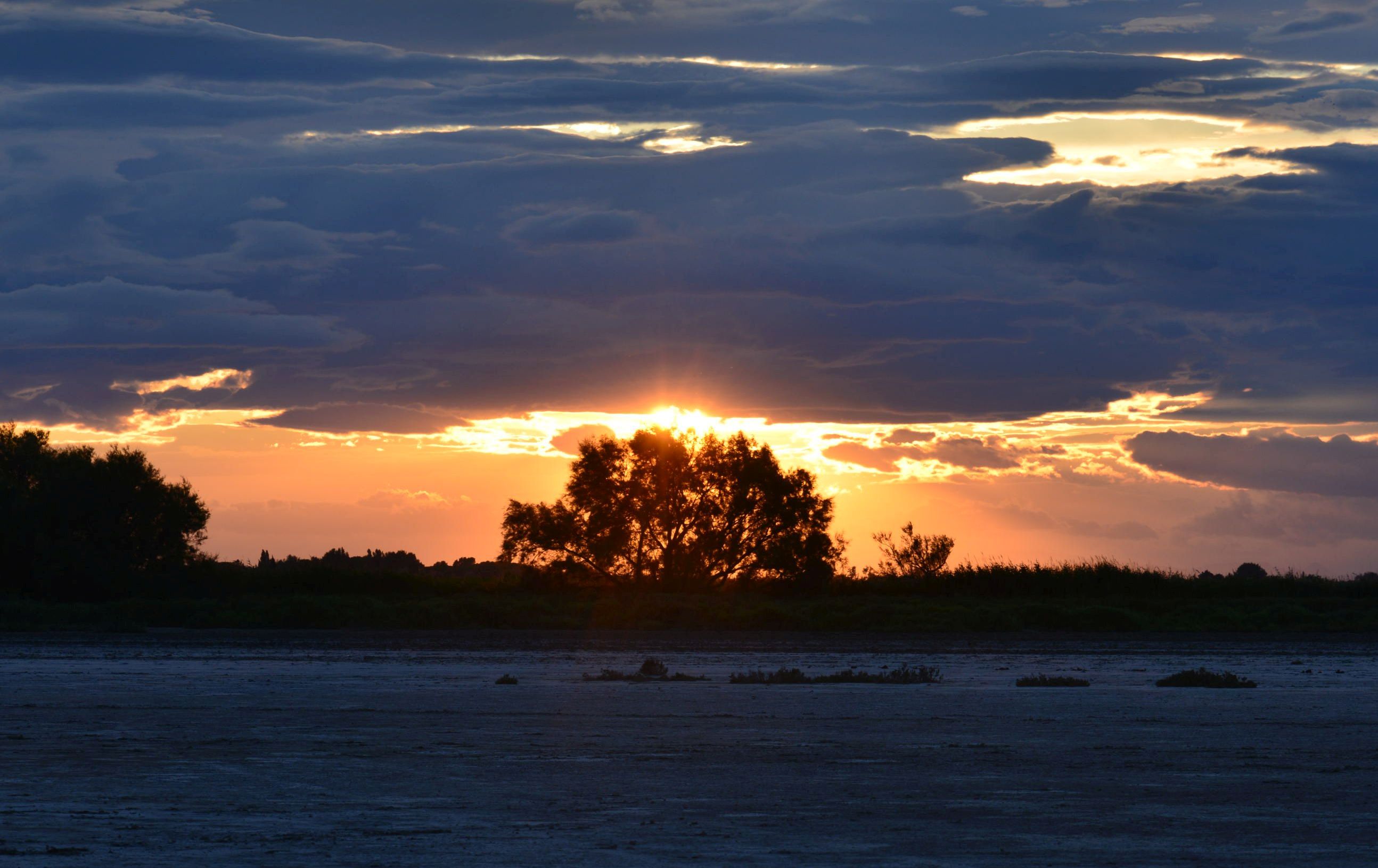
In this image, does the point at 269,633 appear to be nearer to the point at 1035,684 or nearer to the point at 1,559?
the point at 1,559

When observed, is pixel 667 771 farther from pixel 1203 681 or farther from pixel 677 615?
pixel 677 615

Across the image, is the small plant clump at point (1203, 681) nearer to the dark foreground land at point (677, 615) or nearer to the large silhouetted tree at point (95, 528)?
the dark foreground land at point (677, 615)

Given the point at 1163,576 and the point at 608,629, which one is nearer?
the point at 608,629

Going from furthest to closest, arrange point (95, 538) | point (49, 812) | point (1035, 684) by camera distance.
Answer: point (95, 538) → point (1035, 684) → point (49, 812)

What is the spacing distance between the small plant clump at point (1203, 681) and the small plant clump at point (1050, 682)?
155cm

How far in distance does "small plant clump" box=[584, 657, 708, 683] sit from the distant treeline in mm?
28780

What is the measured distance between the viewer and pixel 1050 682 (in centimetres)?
3105

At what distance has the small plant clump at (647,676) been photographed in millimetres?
31641

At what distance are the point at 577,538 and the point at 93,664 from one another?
4430 cm

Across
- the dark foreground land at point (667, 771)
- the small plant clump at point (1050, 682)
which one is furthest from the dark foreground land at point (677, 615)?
the small plant clump at point (1050, 682)

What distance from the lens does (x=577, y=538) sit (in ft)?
261

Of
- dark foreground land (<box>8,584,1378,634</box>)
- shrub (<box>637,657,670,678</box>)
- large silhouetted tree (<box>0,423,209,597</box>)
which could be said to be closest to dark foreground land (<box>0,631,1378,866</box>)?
shrub (<box>637,657,670,678</box>)

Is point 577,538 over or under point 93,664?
over

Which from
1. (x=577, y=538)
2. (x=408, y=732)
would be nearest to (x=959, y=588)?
(x=577, y=538)
